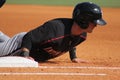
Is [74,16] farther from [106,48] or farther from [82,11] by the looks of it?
[106,48]

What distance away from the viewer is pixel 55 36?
619 centimetres

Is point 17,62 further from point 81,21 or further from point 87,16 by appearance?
point 87,16

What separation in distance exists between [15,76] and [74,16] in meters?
1.69

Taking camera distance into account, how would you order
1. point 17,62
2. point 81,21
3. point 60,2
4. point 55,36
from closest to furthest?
point 17,62, point 55,36, point 81,21, point 60,2

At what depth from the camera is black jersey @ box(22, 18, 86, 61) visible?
243 inches

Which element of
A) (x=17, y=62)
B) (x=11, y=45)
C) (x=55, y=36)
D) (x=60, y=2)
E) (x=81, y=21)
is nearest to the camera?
(x=17, y=62)

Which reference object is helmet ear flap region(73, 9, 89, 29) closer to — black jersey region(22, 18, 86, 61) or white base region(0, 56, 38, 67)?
black jersey region(22, 18, 86, 61)

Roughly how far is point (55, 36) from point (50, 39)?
0.08 m

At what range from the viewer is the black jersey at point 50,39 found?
6184mm

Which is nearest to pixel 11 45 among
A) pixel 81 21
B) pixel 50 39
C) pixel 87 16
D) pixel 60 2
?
pixel 50 39

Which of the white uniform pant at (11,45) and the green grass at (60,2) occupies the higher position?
the white uniform pant at (11,45)

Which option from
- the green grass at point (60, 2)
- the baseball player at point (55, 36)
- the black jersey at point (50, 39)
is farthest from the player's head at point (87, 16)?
the green grass at point (60, 2)

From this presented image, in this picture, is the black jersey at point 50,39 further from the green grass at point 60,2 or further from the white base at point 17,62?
the green grass at point 60,2

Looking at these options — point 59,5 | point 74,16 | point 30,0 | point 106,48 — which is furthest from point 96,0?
point 74,16
